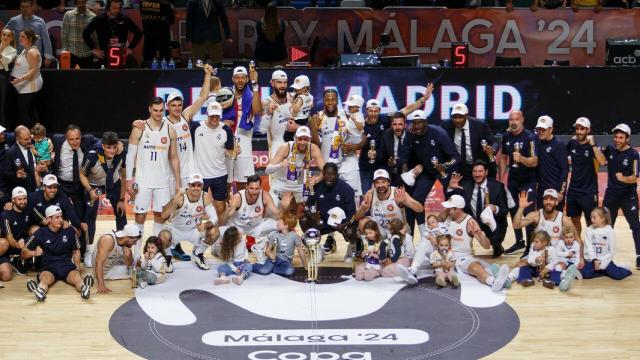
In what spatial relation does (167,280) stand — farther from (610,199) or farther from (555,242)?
(610,199)

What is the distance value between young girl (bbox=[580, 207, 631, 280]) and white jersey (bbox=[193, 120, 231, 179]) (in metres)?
5.37


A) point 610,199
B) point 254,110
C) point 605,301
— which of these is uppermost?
point 254,110

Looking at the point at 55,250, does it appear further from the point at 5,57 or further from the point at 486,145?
the point at 486,145

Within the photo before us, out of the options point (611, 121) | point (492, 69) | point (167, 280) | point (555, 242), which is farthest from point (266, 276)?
point (611, 121)

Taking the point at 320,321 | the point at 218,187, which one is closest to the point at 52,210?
the point at 218,187

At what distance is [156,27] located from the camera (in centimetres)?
2142

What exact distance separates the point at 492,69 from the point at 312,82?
10.6ft

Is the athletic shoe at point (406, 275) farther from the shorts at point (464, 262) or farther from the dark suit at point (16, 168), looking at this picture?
the dark suit at point (16, 168)

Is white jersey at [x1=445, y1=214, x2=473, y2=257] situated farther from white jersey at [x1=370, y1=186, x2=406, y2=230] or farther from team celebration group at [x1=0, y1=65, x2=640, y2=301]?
white jersey at [x1=370, y1=186, x2=406, y2=230]

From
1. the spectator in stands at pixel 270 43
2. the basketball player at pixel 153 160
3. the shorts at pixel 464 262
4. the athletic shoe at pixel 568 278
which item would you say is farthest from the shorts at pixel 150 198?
the athletic shoe at pixel 568 278

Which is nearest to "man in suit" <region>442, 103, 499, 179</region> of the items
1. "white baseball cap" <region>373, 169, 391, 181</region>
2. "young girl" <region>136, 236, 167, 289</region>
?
"white baseball cap" <region>373, 169, 391, 181</region>

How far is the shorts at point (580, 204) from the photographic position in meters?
16.9

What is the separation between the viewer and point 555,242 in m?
16.1

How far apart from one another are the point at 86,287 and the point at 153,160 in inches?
87.3
